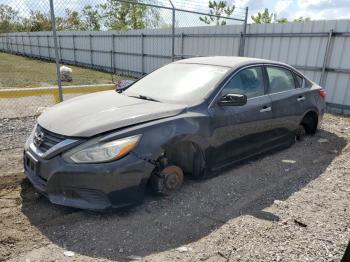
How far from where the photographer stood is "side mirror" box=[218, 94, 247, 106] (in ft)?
12.3

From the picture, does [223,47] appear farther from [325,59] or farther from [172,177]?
[172,177]

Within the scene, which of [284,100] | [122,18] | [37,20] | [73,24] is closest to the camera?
[284,100]

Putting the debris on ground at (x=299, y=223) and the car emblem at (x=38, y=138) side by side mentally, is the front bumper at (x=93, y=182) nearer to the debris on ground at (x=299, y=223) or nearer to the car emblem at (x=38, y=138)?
the car emblem at (x=38, y=138)

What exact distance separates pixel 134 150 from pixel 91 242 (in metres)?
0.93

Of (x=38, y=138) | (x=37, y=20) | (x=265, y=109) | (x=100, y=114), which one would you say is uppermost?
(x=37, y=20)

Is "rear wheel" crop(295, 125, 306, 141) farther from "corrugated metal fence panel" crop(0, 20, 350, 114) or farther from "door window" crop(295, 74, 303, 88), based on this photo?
"corrugated metal fence panel" crop(0, 20, 350, 114)

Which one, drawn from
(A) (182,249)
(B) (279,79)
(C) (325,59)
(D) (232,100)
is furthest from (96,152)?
(C) (325,59)

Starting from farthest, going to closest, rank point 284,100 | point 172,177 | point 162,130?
1. point 284,100
2. point 172,177
3. point 162,130

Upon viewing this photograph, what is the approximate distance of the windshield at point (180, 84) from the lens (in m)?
3.86

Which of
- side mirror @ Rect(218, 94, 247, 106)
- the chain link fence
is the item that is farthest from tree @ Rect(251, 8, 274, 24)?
side mirror @ Rect(218, 94, 247, 106)

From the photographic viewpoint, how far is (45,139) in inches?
127

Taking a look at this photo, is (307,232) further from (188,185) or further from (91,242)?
(91,242)

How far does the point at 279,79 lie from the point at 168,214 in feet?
9.70

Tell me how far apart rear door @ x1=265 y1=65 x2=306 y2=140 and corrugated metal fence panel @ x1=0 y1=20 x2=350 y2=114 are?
447cm
